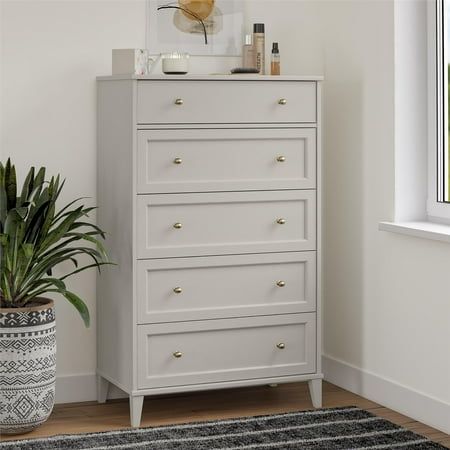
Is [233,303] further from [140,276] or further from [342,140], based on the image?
[342,140]

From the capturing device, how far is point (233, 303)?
140 inches

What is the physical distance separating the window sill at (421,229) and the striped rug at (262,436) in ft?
2.33

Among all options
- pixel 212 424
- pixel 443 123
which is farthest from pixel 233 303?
pixel 443 123

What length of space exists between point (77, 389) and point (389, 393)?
4.15 ft

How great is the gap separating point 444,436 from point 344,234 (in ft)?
3.26

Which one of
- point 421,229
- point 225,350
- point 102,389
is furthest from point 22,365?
point 421,229

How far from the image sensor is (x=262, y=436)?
10.9ft

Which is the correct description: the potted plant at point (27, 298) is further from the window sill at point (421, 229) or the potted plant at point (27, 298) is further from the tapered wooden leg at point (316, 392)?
the window sill at point (421, 229)

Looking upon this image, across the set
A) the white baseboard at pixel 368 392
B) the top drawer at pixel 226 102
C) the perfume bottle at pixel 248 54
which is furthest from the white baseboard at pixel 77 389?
the perfume bottle at pixel 248 54

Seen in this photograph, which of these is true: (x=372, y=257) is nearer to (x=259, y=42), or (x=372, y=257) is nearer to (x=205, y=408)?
(x=205, y=408)

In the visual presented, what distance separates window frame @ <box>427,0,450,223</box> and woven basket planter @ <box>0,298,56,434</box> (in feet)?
5.06

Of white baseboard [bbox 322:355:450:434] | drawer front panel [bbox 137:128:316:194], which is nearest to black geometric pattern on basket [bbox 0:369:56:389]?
drawer front panel [bbox 137:128:316:194]

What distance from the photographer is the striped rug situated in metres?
3.21

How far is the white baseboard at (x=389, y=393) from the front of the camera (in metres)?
3.38
